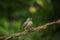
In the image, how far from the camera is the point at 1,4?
6.42 feet

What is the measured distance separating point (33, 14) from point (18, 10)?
147mm

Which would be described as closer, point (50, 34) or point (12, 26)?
point (12, 26)

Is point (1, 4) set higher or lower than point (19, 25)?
higher

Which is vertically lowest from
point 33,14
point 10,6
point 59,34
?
point 59,34

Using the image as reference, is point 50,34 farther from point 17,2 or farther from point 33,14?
point 17,2

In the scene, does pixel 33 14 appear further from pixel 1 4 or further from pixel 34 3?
pixel 1 4

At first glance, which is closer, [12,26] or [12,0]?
[12,26]

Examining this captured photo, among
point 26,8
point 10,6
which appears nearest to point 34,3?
point 26,8

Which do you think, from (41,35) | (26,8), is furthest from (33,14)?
(41,35)

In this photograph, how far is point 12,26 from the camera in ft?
5.81

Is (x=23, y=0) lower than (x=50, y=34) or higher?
higher

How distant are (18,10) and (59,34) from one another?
44 cm

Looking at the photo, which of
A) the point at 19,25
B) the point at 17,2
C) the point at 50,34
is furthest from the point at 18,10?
the point at 50,34

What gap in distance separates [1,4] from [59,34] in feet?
1.93
